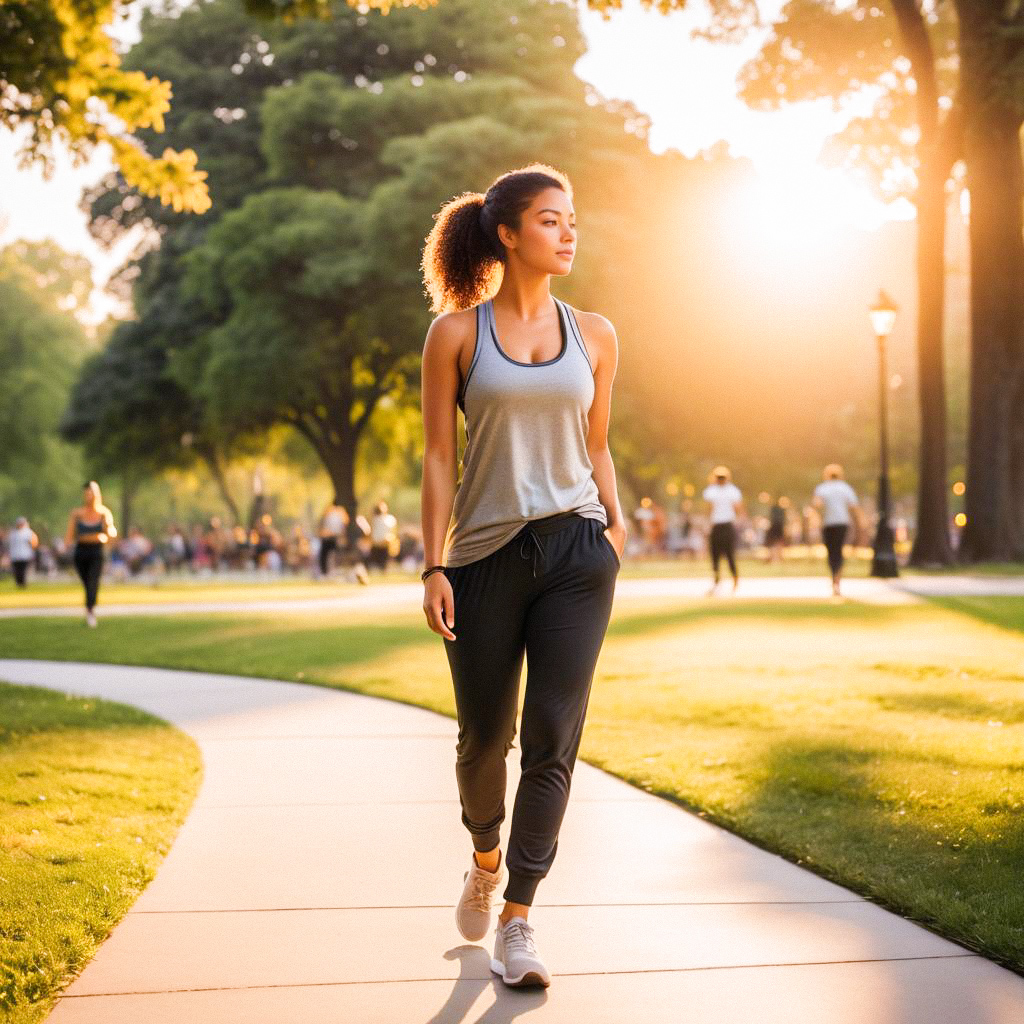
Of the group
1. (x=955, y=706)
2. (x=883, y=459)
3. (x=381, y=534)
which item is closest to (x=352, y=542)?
(x=381, y=534)

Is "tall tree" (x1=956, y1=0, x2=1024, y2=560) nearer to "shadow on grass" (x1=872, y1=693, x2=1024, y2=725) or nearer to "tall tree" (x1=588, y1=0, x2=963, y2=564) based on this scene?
"tall tree" (x1=588, y1=0, x2=963, y2=564)

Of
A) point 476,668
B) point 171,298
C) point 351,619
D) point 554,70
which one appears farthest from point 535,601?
point 171,298

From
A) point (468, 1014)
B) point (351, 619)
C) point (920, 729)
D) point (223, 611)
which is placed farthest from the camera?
point (223, 611)

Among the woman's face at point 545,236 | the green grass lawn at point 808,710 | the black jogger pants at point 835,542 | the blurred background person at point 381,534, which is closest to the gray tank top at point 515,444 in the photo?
the woman's face at point 545,236

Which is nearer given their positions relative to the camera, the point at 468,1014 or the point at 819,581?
the point at 468,1014

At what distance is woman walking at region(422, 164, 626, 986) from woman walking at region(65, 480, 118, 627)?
13382 millimetres

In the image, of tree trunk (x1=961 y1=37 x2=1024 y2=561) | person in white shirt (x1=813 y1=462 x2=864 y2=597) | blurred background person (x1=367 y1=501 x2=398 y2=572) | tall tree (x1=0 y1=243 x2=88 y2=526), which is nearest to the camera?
person in white shirt (x1=813 y1=462 x2=864 y2=597)

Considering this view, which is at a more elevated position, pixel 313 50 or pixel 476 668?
pixel 313 50

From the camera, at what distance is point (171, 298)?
41031mm

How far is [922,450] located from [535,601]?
23.9 meters

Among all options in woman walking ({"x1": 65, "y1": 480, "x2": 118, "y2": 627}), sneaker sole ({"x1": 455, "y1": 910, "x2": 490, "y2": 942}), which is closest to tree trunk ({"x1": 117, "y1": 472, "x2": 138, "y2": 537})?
woman walking ({"x1": 65, "y1": 480, "x2": 118, "y2": 627})

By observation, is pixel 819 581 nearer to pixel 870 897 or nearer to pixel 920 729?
pixel 920 729

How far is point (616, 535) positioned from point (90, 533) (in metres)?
14.1

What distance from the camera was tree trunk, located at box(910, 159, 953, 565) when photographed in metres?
26.7
